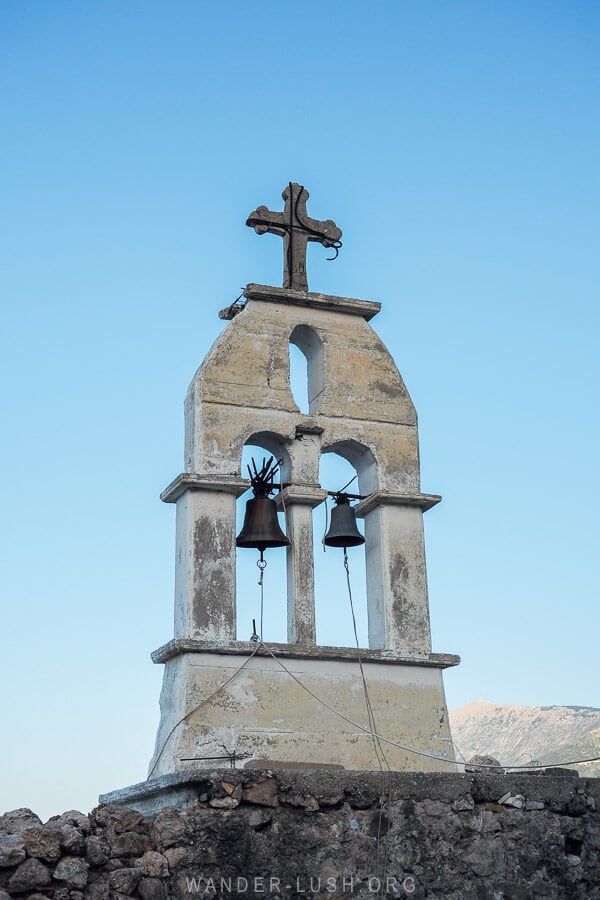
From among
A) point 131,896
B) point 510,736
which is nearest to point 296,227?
point 131,896

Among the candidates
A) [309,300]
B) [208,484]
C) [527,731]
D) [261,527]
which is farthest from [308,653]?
[527,731]

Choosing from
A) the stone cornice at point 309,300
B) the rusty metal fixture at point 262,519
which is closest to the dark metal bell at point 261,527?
the rusty metal fixture at point 262,519

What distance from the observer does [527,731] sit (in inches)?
1549

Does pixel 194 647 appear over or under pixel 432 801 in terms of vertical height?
over

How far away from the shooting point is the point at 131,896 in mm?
6629

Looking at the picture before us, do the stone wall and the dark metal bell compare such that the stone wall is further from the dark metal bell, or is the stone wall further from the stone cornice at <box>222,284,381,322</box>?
the stone cornice at <box>222,284,381,322</box>

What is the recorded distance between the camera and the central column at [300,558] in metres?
8.38

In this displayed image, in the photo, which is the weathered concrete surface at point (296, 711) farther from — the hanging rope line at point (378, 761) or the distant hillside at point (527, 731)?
the distant hillside at point (527, 731)

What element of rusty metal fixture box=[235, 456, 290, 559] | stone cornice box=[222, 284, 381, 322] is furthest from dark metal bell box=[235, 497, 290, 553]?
stone cornice box=[222, 284, 381, 322]

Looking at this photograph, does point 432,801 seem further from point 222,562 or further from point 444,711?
point 222,562

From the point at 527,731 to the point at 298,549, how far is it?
3257 centimetres

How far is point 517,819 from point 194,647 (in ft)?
7.21

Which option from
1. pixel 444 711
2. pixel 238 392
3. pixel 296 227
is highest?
pixel 296 227

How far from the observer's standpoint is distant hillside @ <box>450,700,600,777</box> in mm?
32938
